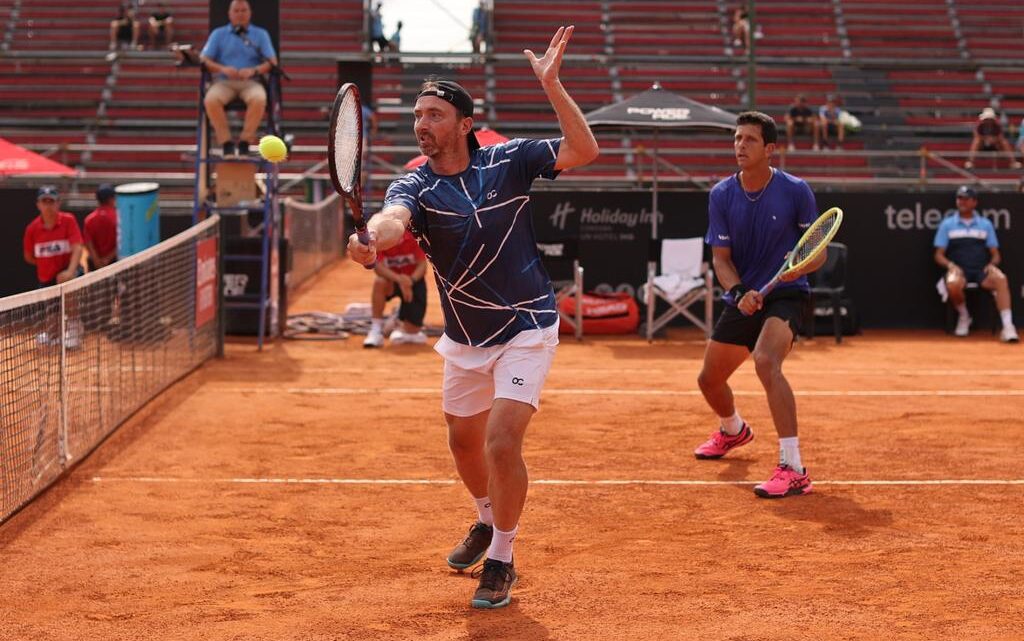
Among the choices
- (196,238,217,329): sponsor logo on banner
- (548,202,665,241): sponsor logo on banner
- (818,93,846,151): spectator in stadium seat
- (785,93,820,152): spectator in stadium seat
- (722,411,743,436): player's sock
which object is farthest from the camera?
(818,93,846,151): spectator in stadium seat

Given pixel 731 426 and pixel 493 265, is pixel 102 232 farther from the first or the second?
pixel 493 265

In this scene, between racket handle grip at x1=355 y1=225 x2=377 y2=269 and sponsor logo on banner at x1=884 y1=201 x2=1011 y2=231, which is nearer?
racket handle grip at x1=355 y1=225 x2=377 y2=269

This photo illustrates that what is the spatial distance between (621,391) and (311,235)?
34.3 feet

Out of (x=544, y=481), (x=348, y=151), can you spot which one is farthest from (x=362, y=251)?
(x=544, y=481)

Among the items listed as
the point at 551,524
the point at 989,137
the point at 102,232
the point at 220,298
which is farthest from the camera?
the point at 989,137

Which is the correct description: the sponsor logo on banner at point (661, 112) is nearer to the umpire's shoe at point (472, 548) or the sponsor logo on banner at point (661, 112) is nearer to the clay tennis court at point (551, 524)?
the clay tennis court at point (551, 524)

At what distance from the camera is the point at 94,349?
1038 centimetres

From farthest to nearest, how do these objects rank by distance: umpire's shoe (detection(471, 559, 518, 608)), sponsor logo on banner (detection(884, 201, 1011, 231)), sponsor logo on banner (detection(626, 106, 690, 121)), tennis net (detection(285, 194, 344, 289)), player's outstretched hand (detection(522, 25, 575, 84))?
tennis net (detection(285, 194, 344, 289)) → sponsor logo on banner (detection(884, 201, 1011, 231)) → sponsor logo on banner (detection(626, 106, 690, 121)) → umpire's shoe (detection(471, 559, 518, 608)) → player's outstretched hand (detection(522, 25, 575, 84))

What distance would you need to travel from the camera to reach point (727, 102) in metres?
32.4

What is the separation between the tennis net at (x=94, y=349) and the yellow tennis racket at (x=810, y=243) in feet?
14.4

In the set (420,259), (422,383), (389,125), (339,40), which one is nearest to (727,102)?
(389,125)

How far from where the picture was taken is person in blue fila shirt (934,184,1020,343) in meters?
17.1

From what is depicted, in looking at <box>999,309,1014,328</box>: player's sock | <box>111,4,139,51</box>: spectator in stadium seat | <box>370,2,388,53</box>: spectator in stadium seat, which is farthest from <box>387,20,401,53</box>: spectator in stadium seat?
<box>999,309,1014,328</box>: player's sock

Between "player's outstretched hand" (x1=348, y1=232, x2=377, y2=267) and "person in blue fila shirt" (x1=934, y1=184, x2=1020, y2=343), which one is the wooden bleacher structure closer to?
"person in blue fila shirt" (x1=934, y1=184, x2=1020, y2=343)
